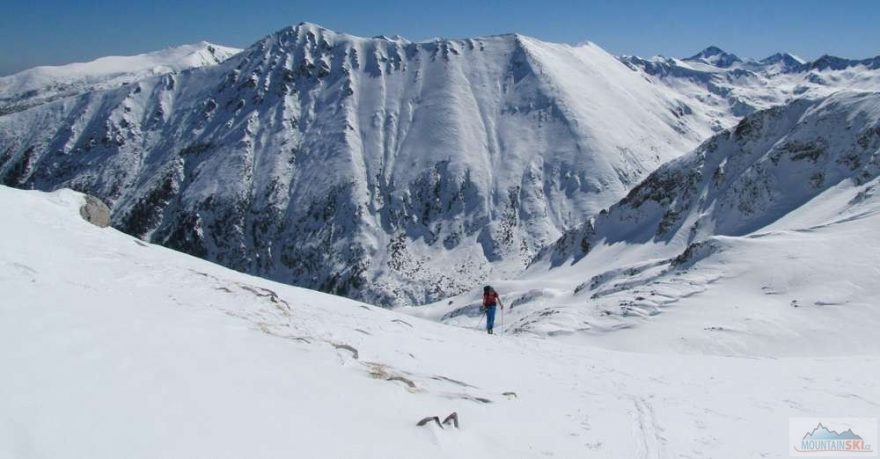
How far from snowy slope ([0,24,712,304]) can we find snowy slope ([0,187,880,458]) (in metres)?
92.1

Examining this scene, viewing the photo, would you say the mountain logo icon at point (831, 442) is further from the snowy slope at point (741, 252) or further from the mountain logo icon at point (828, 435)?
the snowy slope at point (741, 252)

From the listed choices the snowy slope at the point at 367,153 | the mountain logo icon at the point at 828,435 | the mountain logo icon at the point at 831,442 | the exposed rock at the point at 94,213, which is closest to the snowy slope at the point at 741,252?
the mountain logo icon at the point at 828,435

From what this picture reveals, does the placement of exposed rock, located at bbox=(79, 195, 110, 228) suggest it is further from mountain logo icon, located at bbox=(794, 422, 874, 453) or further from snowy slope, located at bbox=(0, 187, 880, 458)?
mountain logo icon, located at bbox=(794, 422, 874, 453)

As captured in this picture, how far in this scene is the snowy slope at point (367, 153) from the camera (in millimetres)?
123875

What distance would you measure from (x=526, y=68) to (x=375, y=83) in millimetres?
42249

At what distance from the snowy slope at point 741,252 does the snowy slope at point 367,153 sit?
3917 centimetres

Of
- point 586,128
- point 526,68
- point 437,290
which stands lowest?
point 437,290

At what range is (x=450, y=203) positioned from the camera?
131 meters

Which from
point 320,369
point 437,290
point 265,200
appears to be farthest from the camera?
point 265,200

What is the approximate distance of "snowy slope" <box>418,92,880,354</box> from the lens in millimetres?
28375

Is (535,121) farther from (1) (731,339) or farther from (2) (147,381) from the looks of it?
(2) (147,381)

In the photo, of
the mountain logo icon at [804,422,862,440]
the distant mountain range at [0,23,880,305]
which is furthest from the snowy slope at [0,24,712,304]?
the mountain logo icon at [804,422,862,440]

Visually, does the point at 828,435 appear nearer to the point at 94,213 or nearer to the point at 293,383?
the point at 293,383

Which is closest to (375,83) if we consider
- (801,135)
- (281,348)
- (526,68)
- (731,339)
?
(526,68)
